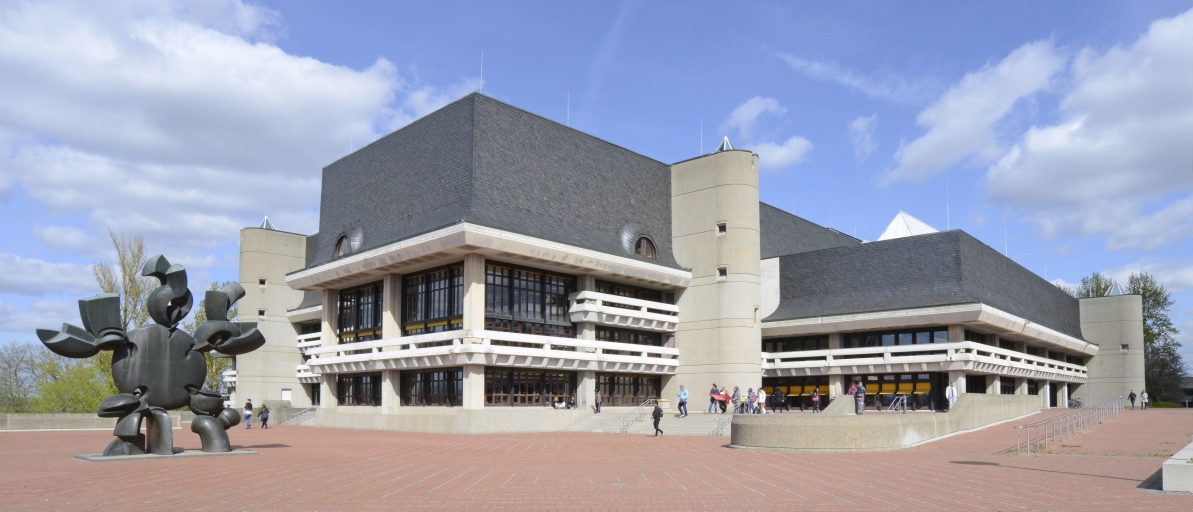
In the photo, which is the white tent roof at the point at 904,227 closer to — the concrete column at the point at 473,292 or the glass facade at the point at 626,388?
the glass facade at the point at 626,388

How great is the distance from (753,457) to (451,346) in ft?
61.1

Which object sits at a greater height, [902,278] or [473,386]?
[902,278]

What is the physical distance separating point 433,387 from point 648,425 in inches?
438

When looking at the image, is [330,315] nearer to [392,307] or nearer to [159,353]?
[392,307]

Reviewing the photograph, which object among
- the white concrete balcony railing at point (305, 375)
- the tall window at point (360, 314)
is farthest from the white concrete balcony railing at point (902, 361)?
the white concrete balcony railing at point (305, 375)

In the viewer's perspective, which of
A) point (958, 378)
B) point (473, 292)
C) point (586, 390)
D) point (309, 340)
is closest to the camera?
point (473, 292)

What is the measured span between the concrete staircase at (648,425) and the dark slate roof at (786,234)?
19.3 m

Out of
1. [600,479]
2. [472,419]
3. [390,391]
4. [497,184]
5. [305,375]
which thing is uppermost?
[497,184]

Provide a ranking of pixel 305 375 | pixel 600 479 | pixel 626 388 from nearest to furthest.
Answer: pixel 600 479
pixel 626 388
pixel 305 375

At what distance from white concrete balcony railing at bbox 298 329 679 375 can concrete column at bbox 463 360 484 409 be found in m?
0.64

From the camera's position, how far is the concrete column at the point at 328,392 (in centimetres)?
4762

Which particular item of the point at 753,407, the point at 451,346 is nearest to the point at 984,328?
the point at 753,407

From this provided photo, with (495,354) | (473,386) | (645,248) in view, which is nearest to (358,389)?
(473,386)

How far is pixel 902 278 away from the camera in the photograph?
154 feet
